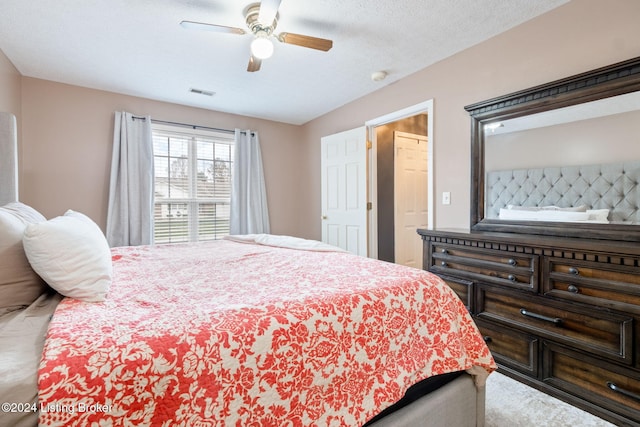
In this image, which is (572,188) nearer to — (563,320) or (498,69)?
(563,320)

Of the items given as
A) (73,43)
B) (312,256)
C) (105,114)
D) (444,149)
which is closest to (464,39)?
(444,149)

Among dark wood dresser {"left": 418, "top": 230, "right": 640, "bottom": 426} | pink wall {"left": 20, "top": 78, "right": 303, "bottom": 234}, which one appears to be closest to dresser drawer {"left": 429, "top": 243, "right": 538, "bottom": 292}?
dark wood dresser {"left": 418, "top": 230, "right": 640, "bottom": 426}

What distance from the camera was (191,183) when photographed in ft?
13.0

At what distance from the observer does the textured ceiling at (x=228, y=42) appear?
6.56 ft

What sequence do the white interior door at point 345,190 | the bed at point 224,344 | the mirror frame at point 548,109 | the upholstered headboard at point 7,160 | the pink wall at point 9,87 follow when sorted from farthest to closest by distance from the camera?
the white interior door at point 345,190 < the pink wall at point 9,87 < the upholstered headboard at point 7,160 < the mirror frame at point 548,109 < the bed at point 224,344

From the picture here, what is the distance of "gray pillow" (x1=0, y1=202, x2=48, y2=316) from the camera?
3.35ft

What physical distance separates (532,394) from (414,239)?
243 centimetres

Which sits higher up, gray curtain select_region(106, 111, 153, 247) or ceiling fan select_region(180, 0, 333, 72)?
ceiling fan select_region(180, 0, 333, 72)

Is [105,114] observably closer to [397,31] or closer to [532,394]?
[397,31]

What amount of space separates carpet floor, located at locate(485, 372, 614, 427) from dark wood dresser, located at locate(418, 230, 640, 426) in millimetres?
47

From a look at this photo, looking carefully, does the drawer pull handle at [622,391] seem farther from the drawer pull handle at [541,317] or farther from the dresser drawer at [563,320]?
the drawer pull handle at [541,317]

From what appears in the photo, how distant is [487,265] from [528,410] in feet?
2.69

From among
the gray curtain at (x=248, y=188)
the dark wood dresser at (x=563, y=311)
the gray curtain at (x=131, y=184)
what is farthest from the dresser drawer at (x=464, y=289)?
the gray curtain at (x=131, y=184)

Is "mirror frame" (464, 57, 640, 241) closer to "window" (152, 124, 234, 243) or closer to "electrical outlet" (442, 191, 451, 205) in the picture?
"electrical outlet" (442, 191, 451, 205)
